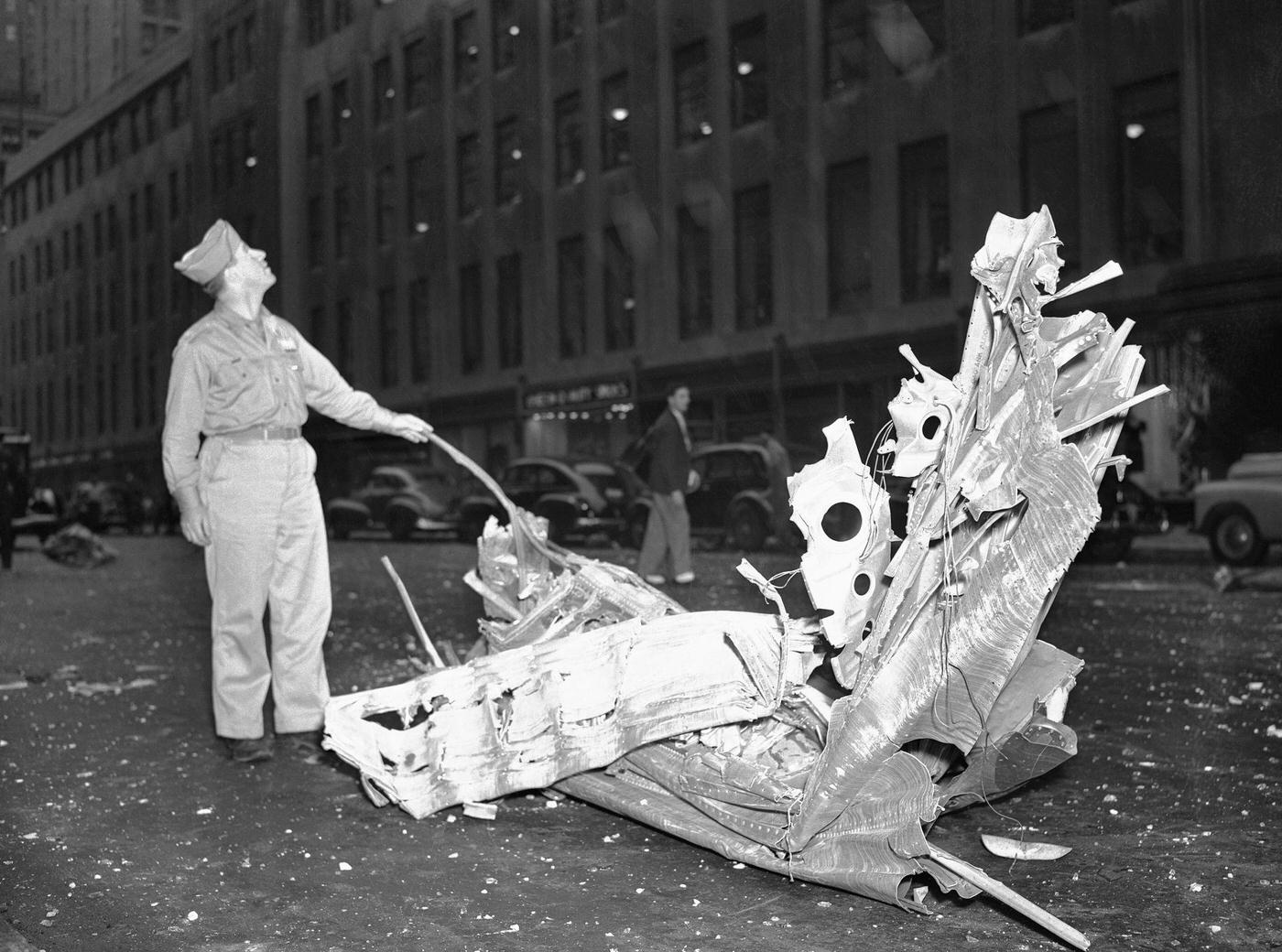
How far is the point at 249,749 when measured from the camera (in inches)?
189

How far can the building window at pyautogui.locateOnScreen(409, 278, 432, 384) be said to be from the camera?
38531 mm

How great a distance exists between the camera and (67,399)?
60.4 metres

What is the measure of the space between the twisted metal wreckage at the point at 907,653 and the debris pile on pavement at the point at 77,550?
16870mm

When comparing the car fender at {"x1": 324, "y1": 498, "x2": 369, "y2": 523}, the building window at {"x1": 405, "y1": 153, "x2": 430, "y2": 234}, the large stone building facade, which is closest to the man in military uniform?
the large stone building facade

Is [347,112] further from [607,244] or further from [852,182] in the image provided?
[852,182]

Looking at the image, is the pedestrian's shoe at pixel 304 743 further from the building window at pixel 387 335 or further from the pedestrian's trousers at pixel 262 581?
the building window at pixel 387 335

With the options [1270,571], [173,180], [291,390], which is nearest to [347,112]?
[173,180]

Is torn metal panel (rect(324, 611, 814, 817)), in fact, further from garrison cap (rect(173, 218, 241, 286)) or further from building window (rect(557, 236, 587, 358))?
building window (rect(557, 236, 587, 358))

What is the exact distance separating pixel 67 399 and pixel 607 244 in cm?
3942

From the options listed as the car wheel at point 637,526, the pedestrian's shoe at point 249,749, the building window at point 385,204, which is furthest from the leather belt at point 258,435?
the building window at point 385,204

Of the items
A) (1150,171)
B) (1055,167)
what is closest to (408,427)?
(1150,171)

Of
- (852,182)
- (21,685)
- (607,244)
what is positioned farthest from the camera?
(607,244)

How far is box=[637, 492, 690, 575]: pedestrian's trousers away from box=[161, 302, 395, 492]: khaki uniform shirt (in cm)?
769

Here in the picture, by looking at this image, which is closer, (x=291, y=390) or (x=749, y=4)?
(x=291, y=390)
